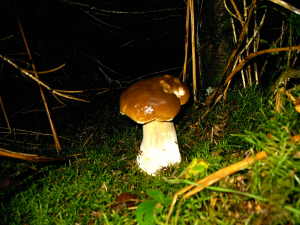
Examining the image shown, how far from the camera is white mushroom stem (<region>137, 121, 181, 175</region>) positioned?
5.89 feet

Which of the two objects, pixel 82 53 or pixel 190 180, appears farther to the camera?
pixel 82 53

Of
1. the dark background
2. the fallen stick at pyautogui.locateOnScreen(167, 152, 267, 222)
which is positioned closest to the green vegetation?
the fallen stick at pyautogui.locateOnScreen(167, 152, 267, 222)

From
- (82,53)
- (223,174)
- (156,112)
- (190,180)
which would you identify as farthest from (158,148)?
(82,53)

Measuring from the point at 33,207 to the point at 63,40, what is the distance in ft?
7.63

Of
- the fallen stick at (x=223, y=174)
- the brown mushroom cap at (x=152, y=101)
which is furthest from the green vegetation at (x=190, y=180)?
the brown mushroom cap at (x=152, y=101)

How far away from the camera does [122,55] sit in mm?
3986

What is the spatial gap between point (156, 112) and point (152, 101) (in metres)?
0.07

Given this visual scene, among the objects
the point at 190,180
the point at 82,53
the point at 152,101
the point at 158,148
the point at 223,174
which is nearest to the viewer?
the point at 223,174

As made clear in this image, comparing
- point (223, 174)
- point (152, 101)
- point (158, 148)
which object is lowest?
point (158, 148)

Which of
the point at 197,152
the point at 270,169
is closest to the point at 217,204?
the point at 270,169

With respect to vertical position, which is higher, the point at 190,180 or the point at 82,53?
the point at 82,53

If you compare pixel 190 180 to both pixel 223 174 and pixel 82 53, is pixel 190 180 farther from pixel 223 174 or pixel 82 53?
pixel 82 53

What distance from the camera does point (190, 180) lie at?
→ 1298 millimetres

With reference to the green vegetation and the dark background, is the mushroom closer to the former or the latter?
the green vegetation
